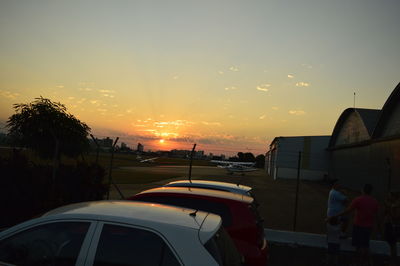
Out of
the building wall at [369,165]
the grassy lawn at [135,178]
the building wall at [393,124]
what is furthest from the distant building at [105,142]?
the building wall at [393,124]

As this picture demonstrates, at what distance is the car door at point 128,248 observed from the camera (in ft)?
9.57

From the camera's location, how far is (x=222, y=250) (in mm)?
3174

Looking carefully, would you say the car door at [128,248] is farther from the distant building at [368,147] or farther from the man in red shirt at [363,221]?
the distant building at [368,147]

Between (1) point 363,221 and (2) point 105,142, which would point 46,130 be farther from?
(1) point 363,221

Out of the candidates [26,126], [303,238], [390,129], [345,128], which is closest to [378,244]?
[303,238]

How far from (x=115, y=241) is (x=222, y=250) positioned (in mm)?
1012

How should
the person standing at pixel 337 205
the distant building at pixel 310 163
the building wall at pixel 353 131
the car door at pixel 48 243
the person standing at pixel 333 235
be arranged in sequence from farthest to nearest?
the distant building at pixel 310 163 < the building wall at pixel 353 131 < the person standing at pixel 337 205 < the person standing at pixel 333 235 < the car door at pixel 48 243

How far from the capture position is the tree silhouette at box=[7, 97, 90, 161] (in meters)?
13.9

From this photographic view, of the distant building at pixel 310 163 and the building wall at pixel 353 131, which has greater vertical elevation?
the building wall at pixel 353 131

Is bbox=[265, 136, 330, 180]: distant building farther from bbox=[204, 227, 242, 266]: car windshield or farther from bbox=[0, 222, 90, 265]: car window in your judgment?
bbox=[0, 222, 90, 265]: car window

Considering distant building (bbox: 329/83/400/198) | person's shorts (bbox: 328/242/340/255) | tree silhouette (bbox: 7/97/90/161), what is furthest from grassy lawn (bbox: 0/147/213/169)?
distant building (bbox: 329/83/400/198)

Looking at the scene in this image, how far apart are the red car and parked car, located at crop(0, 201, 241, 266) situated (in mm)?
1566

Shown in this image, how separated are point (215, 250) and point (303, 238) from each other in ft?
23.1

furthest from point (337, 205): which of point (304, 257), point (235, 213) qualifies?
point (235, 213)
